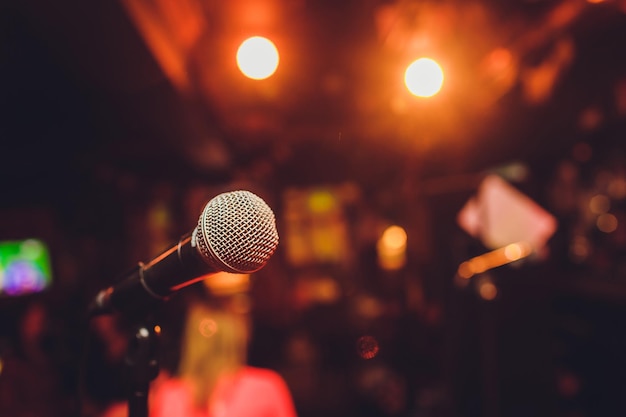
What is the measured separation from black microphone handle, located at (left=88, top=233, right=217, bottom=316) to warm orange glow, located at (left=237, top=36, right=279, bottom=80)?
3.19 metres

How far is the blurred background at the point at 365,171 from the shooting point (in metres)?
3.21

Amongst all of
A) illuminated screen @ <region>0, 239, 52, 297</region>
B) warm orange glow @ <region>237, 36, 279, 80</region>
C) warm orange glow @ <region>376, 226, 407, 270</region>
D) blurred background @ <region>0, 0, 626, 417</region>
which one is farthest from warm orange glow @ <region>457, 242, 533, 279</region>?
illuminated screen @ <region>0, 239, 52, 297</region>

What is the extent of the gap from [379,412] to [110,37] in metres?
5.28

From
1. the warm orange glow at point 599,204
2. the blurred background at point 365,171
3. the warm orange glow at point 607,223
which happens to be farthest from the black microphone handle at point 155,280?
the warm orange glow at point 599,204

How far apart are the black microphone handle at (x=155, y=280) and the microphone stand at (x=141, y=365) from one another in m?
0.07

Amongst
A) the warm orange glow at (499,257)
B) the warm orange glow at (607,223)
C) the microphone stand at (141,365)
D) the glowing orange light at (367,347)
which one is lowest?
the glowing orange light at (367,347)

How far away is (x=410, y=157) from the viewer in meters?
5.31

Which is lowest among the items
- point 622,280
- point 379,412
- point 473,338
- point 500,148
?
point 379,412

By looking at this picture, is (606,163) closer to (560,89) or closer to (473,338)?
(560,89)

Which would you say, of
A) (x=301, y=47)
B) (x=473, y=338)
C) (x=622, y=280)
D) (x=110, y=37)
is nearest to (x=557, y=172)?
(x=622, y=280)

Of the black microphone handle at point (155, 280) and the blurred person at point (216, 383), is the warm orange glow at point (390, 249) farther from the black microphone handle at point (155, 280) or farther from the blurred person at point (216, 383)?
the black microphone handle at point (155, 280)

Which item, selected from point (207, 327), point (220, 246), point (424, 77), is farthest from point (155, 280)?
point (424, 77)

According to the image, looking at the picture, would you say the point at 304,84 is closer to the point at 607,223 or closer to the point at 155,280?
the point at 607,223

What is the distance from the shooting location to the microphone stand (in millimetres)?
1085
